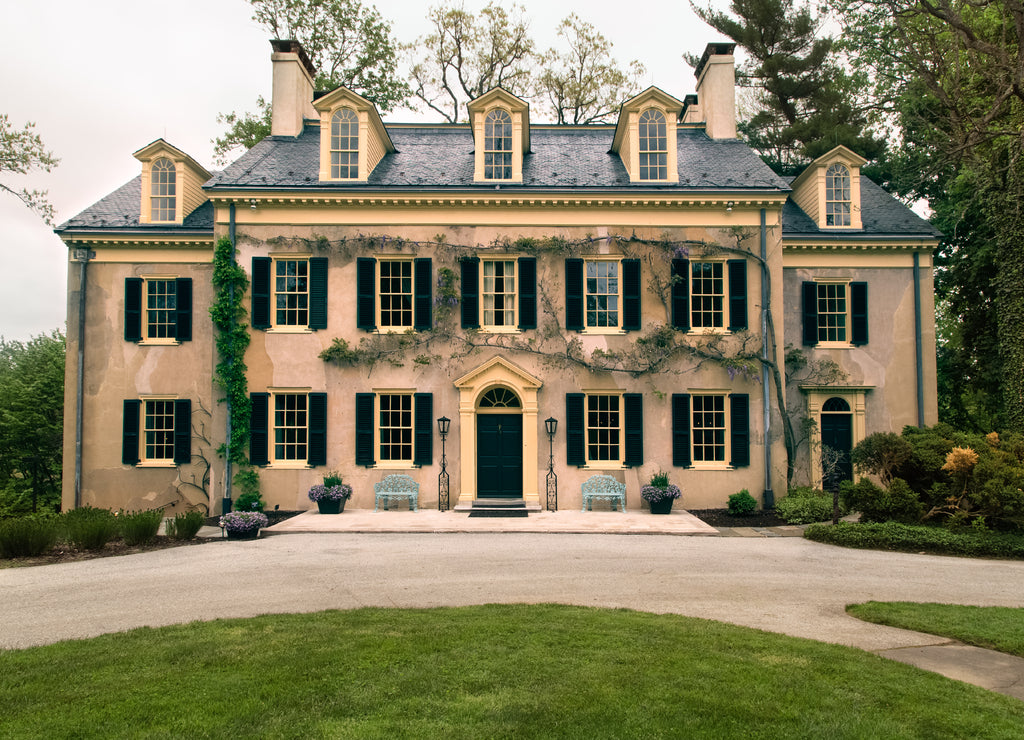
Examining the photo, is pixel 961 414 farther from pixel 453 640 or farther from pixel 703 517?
pixel 453 640

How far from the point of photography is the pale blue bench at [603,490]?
56.7 ft

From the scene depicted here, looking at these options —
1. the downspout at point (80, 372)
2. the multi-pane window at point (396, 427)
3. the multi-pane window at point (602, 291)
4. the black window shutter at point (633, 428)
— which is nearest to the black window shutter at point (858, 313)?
the black window shutter at point (633, 428)

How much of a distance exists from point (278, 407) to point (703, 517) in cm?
1108

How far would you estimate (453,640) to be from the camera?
21.9 ft

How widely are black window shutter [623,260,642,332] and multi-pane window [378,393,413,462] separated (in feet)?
19.7

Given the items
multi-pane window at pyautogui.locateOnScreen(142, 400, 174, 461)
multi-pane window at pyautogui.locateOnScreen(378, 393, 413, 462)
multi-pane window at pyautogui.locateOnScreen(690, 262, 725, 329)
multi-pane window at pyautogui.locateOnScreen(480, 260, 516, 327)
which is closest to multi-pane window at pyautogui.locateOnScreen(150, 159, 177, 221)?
multi-pane window at pyautogui.locateOnScreen(142, 400, 174, 461)

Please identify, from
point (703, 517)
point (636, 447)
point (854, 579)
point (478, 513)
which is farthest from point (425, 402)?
point (854, 579)

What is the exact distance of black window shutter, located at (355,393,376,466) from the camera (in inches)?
691

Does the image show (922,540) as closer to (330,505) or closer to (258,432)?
(330,505)

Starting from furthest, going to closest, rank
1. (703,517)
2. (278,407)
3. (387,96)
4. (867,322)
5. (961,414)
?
(387,96) < (961,414) < (867,322) < (278,407) < (703,517)

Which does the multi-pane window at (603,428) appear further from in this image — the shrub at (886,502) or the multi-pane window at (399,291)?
the shrub at (886,502)

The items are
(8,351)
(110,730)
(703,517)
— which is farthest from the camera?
(8,351)

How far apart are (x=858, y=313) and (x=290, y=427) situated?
15.9 m

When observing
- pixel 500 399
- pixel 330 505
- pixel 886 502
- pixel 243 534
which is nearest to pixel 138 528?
pixel 243 534
